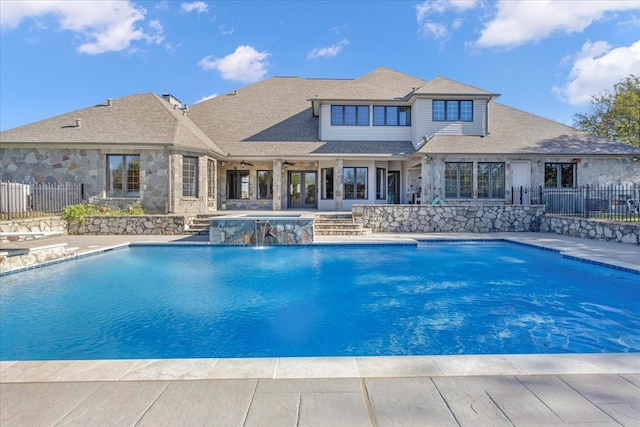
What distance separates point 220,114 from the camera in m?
23.8

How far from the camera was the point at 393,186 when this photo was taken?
921 inches

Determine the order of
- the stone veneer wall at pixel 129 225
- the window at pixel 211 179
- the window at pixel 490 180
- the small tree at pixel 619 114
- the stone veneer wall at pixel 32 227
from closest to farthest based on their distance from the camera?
the stone veneer wall at pixel 32 227 → the stone veneer wall at pixel 129 225 → the window at pixel 490 180 → the window at pixel 211 179 → the small tree at pixel 619 114

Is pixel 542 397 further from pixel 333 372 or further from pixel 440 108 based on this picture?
pixel 440 108

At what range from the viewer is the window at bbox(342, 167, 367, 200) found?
20797 millimetres

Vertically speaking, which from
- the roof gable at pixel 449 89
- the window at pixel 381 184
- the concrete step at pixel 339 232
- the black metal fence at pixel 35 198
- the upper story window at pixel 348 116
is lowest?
the concrete step at pixel 339 232

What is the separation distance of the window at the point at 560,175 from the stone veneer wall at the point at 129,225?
18.5 meters

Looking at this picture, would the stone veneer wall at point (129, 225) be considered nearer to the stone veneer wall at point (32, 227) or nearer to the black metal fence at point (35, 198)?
the stone veneer wall at point (32, 227)

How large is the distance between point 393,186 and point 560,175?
29.6ft

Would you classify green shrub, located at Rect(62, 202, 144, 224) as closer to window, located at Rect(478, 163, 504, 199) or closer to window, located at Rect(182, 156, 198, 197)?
window, located at Rect(182, 156, 198, 197)

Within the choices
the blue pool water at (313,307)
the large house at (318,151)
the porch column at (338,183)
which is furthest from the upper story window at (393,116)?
the blue pool water at (313,307)

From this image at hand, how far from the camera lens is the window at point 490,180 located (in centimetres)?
1898

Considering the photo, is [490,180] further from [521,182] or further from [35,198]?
[35,198]

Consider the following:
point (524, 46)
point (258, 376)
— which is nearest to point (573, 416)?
point (258, 376)

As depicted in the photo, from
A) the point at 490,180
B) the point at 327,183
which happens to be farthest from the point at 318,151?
the point at 490,180
